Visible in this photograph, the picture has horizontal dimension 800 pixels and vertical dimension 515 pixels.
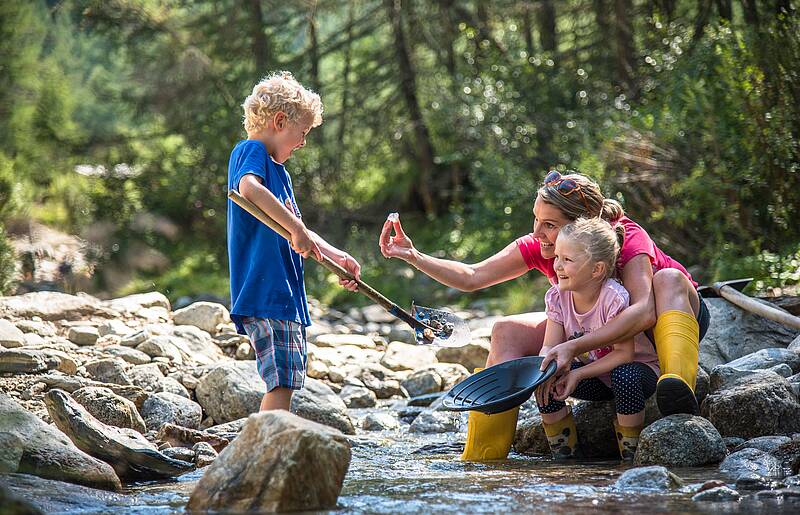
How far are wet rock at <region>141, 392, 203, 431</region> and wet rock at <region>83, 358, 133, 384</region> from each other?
1.51ft

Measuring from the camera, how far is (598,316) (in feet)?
12.3

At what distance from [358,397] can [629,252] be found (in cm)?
247

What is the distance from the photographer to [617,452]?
157 inches

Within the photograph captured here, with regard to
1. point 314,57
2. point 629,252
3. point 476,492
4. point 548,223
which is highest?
point 314,57

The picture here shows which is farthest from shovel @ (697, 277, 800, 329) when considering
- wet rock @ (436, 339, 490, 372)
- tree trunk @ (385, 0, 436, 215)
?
tree trunk @ (385, 0, 436, 215)

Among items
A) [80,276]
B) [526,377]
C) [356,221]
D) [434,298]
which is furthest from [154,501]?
[356,221]

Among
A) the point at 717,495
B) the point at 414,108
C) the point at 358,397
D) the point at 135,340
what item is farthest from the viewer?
the point at 414,108

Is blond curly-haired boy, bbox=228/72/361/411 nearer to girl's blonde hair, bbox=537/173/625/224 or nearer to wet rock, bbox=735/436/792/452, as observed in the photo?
girl's blonde hair, bbox=537/173/625/224

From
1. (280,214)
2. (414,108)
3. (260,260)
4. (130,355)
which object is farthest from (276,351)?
(414,108)

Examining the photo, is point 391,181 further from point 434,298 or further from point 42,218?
point 42,218

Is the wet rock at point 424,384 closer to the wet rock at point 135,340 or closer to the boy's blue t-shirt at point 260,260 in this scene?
the wet rock at point 135,340

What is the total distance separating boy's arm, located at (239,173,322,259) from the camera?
3.63 meters

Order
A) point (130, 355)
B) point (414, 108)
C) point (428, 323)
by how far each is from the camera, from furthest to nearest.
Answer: point (414, 108), point (130, 355), point (428, 323)

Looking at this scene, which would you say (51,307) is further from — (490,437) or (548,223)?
(548,223)
